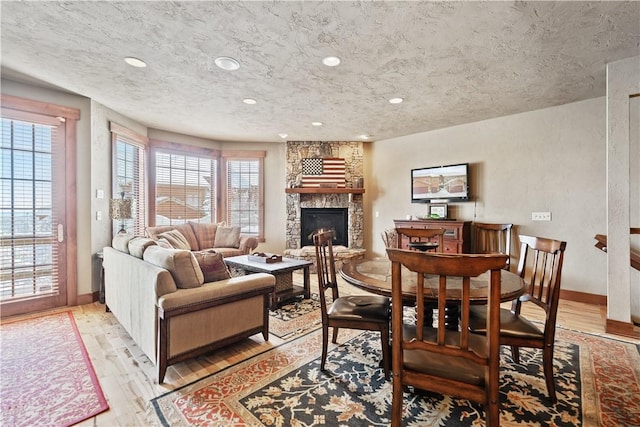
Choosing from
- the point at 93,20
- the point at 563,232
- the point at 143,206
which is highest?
the point at 93,20

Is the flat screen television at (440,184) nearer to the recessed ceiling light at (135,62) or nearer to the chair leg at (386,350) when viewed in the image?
the chair leg at (386,350)

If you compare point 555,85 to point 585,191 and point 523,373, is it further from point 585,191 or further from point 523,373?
point 523,373

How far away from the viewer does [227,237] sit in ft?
18.0

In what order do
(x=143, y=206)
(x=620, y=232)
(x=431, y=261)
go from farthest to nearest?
(x=143, y=206), (x=620, y=232), (x=431, y=261)

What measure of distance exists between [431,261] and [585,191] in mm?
4037

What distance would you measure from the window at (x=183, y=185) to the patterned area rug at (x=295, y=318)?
331 cm

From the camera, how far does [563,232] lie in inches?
156

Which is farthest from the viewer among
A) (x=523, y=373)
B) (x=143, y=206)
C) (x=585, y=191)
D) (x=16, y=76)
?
(x=143, y=206)

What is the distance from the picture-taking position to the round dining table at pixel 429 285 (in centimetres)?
157

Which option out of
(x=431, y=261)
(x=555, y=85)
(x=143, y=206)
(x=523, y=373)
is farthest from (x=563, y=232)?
(x=143, y=206)

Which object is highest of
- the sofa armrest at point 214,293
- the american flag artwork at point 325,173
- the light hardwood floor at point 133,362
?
the american flag artwork at point 325,173

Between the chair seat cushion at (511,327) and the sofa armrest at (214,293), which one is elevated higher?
the sofa armrest at (214,293)

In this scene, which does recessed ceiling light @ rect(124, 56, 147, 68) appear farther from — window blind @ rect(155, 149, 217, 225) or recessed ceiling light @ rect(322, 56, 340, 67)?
window blind @ rect(155, 149, 217, 225)

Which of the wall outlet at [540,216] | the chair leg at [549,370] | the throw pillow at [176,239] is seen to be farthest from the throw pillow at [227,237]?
the wall outlet at [540,216]
